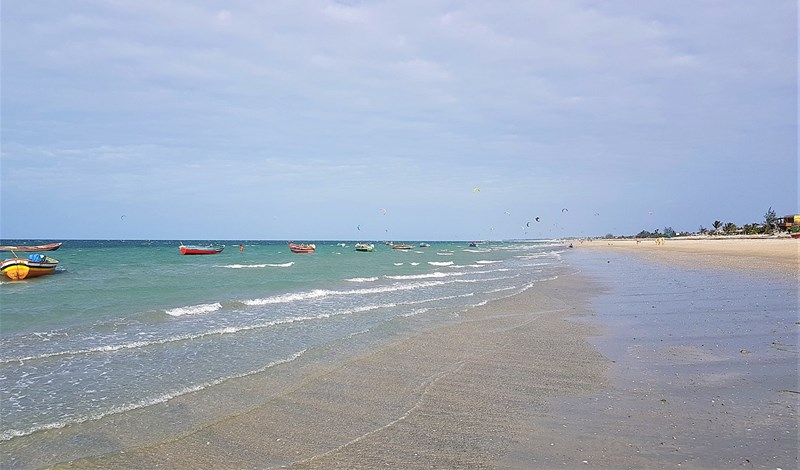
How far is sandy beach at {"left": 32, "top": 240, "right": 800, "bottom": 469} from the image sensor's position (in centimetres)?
540

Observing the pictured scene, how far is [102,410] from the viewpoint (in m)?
7.27

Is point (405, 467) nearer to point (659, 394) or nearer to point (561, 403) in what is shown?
point (561, 403)

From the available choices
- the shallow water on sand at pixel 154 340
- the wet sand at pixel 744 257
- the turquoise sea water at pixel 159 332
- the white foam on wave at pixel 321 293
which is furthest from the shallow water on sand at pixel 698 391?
the wet sand at pixel 744 257

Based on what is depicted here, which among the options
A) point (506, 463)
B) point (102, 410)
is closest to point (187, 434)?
point (102, 410)

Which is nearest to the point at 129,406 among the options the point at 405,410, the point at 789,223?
the point at 405,410

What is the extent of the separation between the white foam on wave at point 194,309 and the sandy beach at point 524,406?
347 inches

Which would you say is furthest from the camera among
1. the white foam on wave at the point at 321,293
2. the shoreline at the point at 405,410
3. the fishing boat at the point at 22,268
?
the fishing boat at the point at 22,268

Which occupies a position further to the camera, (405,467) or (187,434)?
(187,434)

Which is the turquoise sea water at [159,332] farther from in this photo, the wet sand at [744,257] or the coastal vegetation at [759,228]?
the coastal vegetation at [759,228]

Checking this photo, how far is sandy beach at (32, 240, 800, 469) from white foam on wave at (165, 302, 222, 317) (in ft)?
28.9

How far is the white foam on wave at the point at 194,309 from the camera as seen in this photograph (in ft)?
56.3

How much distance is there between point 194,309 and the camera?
1797 cm

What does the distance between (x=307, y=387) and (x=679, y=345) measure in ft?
25.9

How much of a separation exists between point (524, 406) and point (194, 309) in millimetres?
14267
